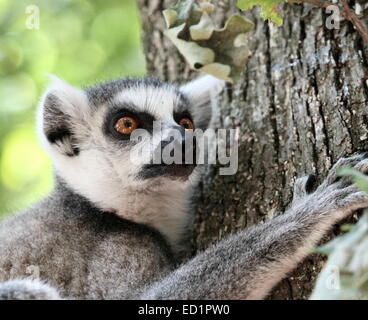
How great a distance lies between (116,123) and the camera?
4.64 m

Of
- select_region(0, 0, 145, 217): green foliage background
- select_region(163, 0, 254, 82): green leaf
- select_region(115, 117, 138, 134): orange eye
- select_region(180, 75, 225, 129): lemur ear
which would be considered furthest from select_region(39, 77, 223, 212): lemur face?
select_region(0, 0, 145, 217): green foliage background

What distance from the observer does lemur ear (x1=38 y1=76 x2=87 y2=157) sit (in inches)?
183

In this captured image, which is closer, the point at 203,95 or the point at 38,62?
the point at 203,95

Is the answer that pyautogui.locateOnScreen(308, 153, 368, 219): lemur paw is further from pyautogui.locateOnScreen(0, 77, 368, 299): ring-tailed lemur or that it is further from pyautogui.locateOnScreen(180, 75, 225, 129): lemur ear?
pyautogui.locateOnScreen(180, 75, 225, 129): lemur ear

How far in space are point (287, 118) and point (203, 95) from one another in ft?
3.45

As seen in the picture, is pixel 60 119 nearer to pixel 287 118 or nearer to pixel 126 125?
pixel 126 125

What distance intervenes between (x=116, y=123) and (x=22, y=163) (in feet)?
11.2

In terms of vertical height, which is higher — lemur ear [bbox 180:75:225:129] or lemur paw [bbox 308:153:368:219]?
lemur ear [bbox 180:75:225:129]

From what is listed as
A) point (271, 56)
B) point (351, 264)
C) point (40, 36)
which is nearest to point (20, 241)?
point (271, 56)

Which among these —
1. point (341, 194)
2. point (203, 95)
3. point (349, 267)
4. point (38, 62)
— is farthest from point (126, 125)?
point (38, 62)

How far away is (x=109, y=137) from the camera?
4.62 m

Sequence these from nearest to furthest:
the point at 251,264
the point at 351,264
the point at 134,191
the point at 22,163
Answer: the point at 351,264
the point at 251,264
the point at 134,191
the point at 22,163

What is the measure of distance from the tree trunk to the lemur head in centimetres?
42
